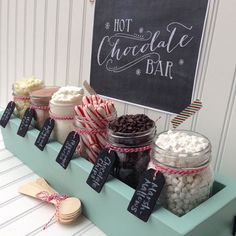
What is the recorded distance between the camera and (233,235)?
25.1 inches

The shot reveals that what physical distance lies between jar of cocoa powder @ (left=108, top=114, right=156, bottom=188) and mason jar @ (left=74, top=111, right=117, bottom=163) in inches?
2.4

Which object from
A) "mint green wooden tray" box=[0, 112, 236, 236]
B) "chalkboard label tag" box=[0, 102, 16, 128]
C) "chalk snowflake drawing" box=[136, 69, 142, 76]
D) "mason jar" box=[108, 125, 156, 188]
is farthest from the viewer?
"chalkboard label tag" box=[0, 102, 16, 128]

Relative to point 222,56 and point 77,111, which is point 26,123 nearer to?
point 77,111

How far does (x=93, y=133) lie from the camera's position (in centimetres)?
72

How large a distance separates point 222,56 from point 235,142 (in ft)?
0.69

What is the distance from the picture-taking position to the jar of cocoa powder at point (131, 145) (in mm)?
622

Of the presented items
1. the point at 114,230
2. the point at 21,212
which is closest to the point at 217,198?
the point at 114,230

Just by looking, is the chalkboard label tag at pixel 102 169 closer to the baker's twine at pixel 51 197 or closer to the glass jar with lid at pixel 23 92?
the baker's twine at pixel 51 197

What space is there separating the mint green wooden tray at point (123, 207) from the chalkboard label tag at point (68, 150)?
16mm

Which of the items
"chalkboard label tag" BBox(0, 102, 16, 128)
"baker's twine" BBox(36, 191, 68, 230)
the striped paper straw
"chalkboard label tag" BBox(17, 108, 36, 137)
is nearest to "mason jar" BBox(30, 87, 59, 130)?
"chalkboard label tag" BBox(17, 108, 36, 137)

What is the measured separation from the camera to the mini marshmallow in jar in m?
0.54

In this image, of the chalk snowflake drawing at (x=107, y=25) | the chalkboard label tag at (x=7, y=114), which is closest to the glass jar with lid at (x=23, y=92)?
the chalkboard label tag at (x=7, y=114)

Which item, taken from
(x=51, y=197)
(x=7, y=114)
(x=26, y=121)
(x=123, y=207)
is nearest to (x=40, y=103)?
(x=26, y=121)

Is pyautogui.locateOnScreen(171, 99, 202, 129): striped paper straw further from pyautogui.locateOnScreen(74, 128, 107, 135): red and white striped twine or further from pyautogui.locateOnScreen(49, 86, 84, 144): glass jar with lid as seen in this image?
pyautogui.locateOnScreen(49, 86, 84, 144): glass jar with lid
